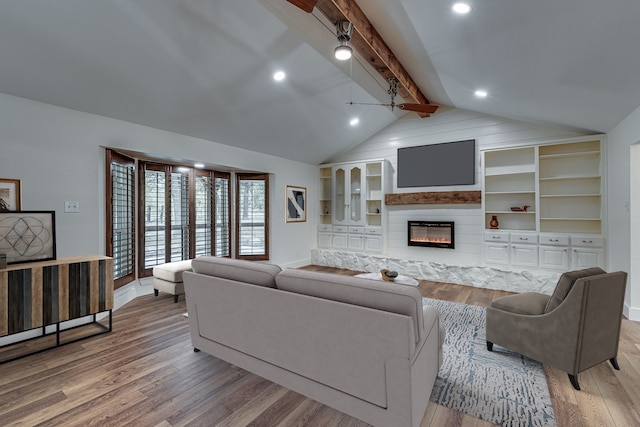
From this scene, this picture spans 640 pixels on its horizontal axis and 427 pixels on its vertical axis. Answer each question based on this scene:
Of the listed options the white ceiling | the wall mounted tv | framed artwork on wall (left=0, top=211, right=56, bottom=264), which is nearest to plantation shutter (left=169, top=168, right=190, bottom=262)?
the white ceiling

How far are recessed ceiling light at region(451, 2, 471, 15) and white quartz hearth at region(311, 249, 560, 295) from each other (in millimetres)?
4011

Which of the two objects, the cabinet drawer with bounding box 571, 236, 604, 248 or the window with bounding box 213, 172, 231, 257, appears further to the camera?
the window with bounding box 213, 172, 231, 257

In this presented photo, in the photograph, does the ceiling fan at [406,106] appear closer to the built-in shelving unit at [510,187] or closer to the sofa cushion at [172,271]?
the built-in shelving unit at [510,187]

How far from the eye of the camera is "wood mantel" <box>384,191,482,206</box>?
5305 millimetres

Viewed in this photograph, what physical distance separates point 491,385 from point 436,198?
3.84 metres

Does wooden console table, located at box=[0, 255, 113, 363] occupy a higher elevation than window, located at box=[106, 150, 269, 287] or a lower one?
lower

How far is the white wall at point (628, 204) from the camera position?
11.3 ft

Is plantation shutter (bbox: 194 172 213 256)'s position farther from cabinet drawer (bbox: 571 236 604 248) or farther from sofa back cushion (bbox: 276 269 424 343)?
cabinet drawer (bbox: 571 236 604 248)

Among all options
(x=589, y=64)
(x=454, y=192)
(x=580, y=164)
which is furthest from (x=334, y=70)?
(x=580, y=164)

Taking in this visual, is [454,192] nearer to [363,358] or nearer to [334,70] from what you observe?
[334,70]

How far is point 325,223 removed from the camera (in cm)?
725

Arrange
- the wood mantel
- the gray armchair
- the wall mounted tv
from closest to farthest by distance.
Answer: the gray armchair < the wood mantel < the wall mounted tv

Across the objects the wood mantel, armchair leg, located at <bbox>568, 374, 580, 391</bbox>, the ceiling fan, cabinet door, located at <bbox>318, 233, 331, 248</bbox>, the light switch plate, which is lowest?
armchair leg, located at <bbox>568, 374, 580, 391</bbox>

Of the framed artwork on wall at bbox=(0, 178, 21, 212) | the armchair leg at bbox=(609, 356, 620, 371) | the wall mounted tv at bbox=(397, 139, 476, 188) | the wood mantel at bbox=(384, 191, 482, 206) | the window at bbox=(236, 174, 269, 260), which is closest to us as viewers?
the armchair leg at bbox=(609, 356, 620, 371)
